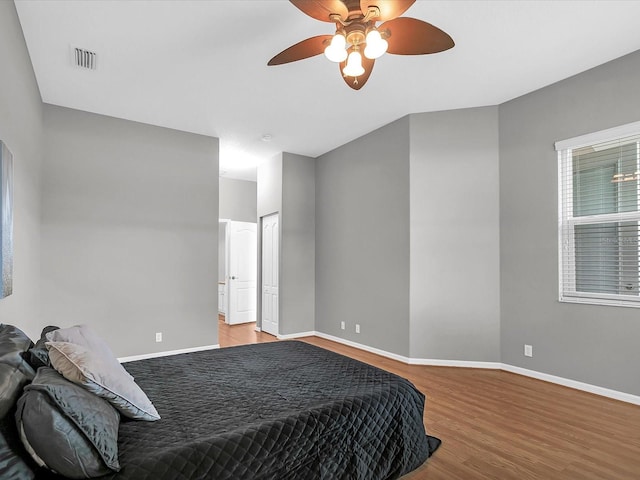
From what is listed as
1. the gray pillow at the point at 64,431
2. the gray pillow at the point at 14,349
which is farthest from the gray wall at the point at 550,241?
the gray pillow at the point at 14,349

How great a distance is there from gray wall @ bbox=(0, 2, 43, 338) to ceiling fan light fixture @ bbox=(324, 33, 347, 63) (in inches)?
76.0

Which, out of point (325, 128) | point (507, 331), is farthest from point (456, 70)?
point (507, 331)

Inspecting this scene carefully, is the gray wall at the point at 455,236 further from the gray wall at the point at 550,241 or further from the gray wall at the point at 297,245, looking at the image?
the gray wall at the point at 297,245

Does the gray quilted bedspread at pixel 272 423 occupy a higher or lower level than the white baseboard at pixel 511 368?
higher

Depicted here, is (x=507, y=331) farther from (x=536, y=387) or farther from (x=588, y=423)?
(x=588, y=423)

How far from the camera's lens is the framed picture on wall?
2014 millimetres

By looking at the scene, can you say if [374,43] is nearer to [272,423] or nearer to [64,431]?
[272,423]

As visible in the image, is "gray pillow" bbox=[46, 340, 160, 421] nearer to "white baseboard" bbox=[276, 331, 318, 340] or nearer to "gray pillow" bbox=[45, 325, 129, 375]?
"gray pillow" bbox=[45, 325, 129, 375]

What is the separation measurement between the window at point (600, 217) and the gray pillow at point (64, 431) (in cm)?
386

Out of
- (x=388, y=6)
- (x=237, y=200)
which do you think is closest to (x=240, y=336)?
(x=237, y=200)

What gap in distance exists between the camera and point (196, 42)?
9.49 ft

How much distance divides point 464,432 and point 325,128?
3772mm

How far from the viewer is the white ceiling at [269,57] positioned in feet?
8.42

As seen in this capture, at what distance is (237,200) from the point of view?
25.2 feet
